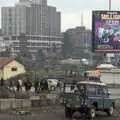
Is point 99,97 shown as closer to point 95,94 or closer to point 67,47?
point 95,94

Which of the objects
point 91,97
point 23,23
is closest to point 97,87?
point 91,97

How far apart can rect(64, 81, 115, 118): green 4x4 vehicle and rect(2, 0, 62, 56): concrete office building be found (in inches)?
5573

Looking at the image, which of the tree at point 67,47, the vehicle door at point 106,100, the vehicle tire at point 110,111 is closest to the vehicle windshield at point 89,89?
the vehicle door at point 106,100

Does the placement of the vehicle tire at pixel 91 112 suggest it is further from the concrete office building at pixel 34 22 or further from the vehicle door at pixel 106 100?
the concrete office building at pixel 34 22

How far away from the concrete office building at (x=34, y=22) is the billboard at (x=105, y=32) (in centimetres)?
11660

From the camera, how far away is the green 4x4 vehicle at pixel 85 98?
23.2 meters

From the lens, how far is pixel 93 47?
48969mm

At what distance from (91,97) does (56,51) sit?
420 ft

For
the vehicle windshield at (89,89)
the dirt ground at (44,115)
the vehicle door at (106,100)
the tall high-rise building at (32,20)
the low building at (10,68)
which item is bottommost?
the low building at (10,68)

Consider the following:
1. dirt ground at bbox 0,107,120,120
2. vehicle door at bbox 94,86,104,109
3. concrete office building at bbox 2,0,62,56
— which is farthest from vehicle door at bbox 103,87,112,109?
concrete office building at bbox 2,0,62,56

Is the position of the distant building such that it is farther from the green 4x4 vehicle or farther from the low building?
the green 4x4 vehicle

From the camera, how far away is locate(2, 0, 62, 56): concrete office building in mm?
171125

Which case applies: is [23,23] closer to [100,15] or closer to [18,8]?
[18,8]

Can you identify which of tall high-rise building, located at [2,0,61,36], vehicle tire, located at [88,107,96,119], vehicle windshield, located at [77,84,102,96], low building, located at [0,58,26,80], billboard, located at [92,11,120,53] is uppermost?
tall high-rise building, located at [2,0,61,36]
